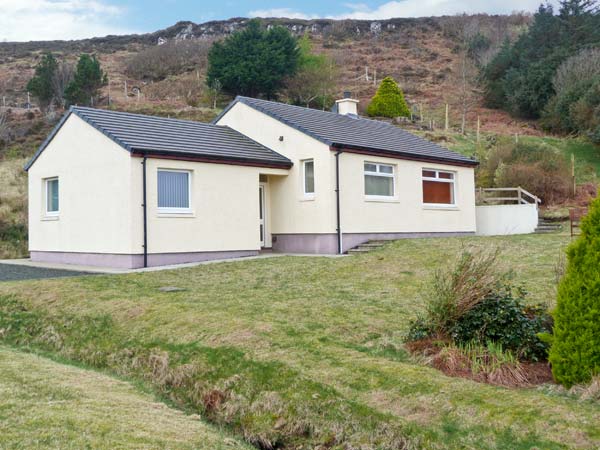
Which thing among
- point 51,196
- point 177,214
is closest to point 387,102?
point 51,196

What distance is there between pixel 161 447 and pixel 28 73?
68.6 m

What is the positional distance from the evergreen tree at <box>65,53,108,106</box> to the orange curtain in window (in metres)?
31.6

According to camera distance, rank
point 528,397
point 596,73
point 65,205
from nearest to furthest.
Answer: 1. point 528,397
2. point 65,205
3. point 596,73

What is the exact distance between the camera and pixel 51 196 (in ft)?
65.8

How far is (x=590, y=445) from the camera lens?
4.91 metres

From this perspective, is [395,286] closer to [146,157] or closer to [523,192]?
[146,157]

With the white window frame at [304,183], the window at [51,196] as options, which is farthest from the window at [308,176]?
the window at [51,196]

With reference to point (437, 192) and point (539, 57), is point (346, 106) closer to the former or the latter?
point (437, 192)

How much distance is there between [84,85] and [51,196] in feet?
92.3

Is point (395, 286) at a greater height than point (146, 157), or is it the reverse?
point (146, 157)

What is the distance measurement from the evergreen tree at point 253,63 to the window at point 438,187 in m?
28.0

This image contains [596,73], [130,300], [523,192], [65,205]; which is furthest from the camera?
[596,73]

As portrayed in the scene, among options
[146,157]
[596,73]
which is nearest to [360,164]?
[146,157]

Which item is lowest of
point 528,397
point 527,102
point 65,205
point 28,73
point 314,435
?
point 314,435
